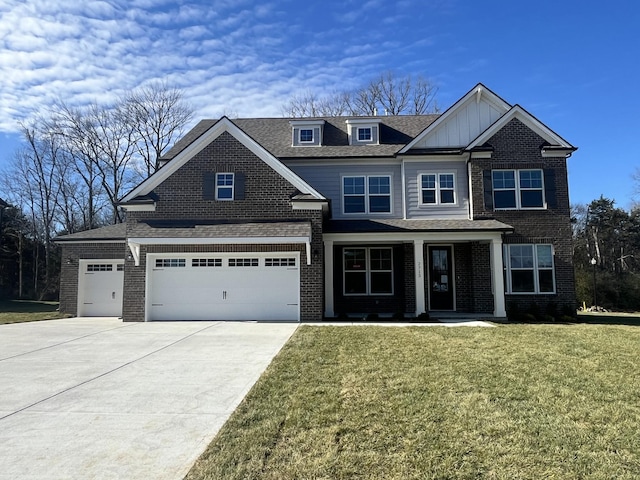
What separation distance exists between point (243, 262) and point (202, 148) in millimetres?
4257

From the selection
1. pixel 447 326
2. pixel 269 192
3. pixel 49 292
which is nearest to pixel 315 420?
pixel 447 326

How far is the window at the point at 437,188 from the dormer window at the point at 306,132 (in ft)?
16.0

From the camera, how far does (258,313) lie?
45.3 feet

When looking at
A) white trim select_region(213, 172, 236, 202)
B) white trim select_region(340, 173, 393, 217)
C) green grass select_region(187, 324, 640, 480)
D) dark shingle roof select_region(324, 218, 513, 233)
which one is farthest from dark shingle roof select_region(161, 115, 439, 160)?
green grass select_region(187, 324, 640, 480)

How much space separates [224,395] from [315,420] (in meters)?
1.60

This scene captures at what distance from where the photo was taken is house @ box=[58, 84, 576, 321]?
13.9m

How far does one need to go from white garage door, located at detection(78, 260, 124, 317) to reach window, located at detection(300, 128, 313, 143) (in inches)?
350

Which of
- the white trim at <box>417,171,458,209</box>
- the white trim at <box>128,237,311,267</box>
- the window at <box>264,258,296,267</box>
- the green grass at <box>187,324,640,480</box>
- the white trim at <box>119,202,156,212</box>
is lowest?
the green grass at <box>187,324,640,480</box>

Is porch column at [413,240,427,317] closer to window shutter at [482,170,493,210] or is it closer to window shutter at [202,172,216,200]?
window shutter at [482,170,493,210]

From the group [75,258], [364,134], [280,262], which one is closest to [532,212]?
[364,134]

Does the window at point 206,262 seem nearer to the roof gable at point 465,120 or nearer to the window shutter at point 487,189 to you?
the roof gable at point 465,120

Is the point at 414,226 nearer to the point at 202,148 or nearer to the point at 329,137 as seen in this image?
the point at 329,137

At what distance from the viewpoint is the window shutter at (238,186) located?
14.4 meters

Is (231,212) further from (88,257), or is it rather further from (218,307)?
(88,257)
